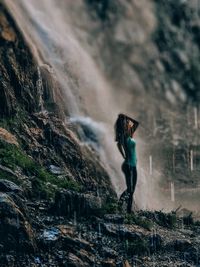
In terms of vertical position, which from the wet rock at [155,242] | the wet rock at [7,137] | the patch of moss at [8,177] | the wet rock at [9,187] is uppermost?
the wet rock at [7,137]

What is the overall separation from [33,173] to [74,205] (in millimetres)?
3457

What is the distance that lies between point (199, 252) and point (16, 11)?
50.4 feet

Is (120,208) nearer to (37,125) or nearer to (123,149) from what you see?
(123,149)

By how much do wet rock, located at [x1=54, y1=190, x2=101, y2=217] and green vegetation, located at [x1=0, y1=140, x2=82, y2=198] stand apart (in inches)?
52.5

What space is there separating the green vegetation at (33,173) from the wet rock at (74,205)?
1333mm

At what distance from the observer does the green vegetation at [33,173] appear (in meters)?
17.0

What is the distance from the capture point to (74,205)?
15.4m

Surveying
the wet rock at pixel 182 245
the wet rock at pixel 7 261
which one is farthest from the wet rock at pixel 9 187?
the wet rock at pixel 182 245

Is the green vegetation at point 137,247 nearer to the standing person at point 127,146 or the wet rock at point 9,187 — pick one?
the standing person at point 127,146

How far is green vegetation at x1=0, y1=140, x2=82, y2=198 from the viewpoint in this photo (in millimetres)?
16955

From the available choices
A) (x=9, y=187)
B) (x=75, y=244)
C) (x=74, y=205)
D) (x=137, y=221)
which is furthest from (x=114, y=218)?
(x=9, y=187)

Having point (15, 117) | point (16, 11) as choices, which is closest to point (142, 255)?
point (15, 117)

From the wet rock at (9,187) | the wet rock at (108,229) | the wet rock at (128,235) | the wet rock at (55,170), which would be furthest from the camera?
the wet rock at (55,170)

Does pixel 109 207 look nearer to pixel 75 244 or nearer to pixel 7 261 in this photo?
pixel 75 244
